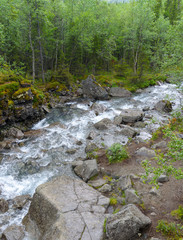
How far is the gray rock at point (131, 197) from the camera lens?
8188 millimetres

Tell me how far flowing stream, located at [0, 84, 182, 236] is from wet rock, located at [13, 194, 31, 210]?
9.7 inches

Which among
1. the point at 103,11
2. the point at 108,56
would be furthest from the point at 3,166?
the point at 103,11

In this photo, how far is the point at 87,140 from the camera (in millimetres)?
16641

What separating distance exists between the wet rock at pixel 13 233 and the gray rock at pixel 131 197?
5.04 m

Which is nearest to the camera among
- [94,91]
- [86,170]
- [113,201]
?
[113,201]

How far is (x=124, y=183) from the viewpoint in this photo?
9.75m

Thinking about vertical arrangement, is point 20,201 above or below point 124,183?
below

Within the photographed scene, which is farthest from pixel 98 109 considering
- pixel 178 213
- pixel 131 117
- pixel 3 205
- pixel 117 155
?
pixel 178 213

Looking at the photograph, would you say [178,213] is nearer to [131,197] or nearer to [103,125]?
[131,197]

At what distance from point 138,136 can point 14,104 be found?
1326 cm

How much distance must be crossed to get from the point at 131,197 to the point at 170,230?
2.37 m

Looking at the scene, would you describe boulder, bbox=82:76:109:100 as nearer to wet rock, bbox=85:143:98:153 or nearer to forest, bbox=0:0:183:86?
forest, bbox=0:0:183:86

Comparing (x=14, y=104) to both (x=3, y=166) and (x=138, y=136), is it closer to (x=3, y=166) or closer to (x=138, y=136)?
(x=3, y=166)

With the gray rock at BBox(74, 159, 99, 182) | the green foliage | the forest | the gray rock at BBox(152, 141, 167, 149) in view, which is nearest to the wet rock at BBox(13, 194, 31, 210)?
the gray rock at BBox(74, 159, 99, 182)
